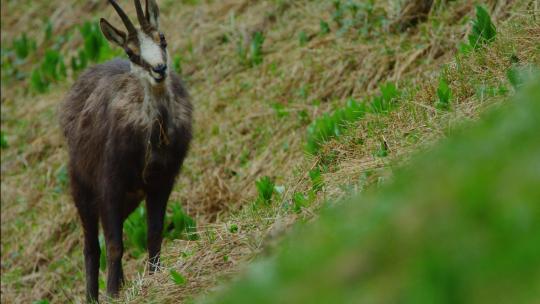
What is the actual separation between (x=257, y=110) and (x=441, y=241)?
7.48 meters

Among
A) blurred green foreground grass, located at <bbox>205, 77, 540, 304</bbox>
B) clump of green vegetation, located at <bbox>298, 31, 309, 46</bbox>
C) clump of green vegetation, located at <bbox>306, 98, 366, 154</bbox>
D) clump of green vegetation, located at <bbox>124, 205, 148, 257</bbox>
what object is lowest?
clump of green vegetation, located at <bbox>124, 205, 148, 257</bbox>

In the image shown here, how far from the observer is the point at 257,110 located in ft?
31.8

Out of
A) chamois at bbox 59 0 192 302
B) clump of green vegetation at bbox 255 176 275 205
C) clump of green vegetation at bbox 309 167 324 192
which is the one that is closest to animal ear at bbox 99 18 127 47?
chamois at bbox 59 0 192 302

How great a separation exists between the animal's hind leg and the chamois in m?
0.22

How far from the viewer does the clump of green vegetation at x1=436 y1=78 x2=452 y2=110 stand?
18.2ft

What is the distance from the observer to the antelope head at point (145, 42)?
20.7 ft

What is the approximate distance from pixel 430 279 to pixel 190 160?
7507 millimetres

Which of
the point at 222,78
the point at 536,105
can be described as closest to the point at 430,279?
the point at 536,105

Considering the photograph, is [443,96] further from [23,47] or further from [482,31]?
[23,47]

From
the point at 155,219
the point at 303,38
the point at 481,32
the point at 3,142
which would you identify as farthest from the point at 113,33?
the point at 3,142

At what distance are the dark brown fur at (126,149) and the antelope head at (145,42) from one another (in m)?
0.19

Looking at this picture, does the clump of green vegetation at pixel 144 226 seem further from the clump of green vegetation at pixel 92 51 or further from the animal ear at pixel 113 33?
the clump of green vegetation at pixel 92 51

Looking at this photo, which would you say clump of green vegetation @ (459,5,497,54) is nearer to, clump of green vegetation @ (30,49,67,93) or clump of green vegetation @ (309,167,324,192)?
clump of green vegetation @ (309,167,324,192)

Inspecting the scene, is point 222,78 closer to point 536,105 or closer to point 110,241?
point 110,241
